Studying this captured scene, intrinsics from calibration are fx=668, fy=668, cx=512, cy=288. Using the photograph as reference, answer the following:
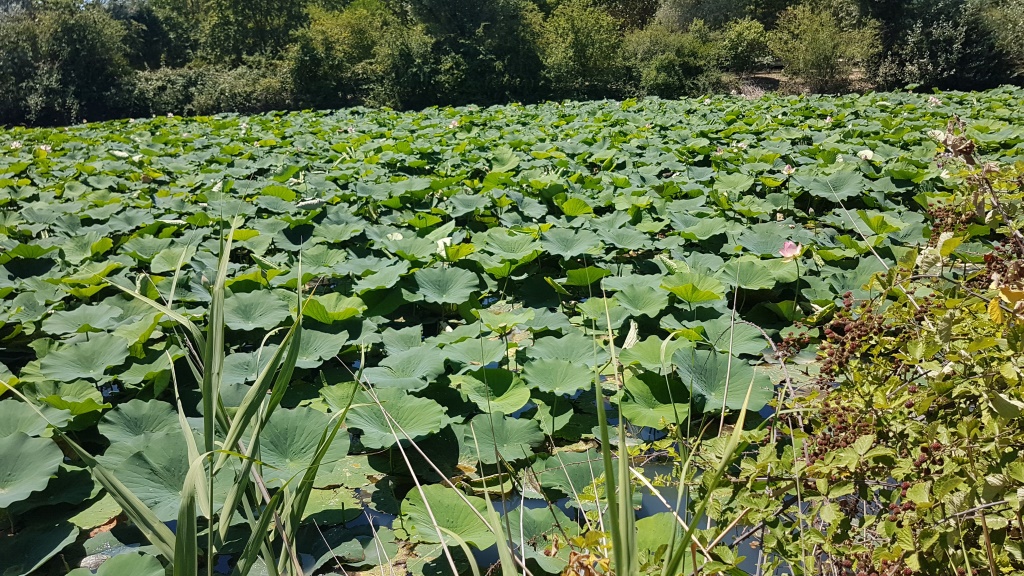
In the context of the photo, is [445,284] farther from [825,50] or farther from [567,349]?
[825,50]

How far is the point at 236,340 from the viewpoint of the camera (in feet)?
7.99

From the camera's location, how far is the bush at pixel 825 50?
52.6ft

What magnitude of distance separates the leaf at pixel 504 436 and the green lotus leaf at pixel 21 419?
102 cm

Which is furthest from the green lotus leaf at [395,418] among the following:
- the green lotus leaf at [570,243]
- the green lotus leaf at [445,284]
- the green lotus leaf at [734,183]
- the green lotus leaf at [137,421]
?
the green lotus leaf at [734,183]

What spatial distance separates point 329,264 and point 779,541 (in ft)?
7.30

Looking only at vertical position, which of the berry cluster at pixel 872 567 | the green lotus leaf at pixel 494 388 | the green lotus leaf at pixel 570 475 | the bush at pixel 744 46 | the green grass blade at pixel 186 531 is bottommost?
the green lotus leaf at pixel 570 475

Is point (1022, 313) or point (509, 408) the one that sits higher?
point (1022, 313)

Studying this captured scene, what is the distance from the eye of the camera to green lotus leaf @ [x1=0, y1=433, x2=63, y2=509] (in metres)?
1.38

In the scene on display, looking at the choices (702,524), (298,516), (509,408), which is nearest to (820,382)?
(702,524)

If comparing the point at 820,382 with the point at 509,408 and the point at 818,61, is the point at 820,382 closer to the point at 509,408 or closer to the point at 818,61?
the point at 509,408

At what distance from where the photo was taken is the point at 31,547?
53.7 inches

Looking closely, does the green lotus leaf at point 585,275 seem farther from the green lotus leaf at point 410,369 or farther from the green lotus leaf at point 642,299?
the green lotus leaf at point 410,369

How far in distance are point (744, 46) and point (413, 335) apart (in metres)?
19.3

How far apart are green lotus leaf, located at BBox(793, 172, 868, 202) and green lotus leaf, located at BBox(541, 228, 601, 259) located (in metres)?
1.50
